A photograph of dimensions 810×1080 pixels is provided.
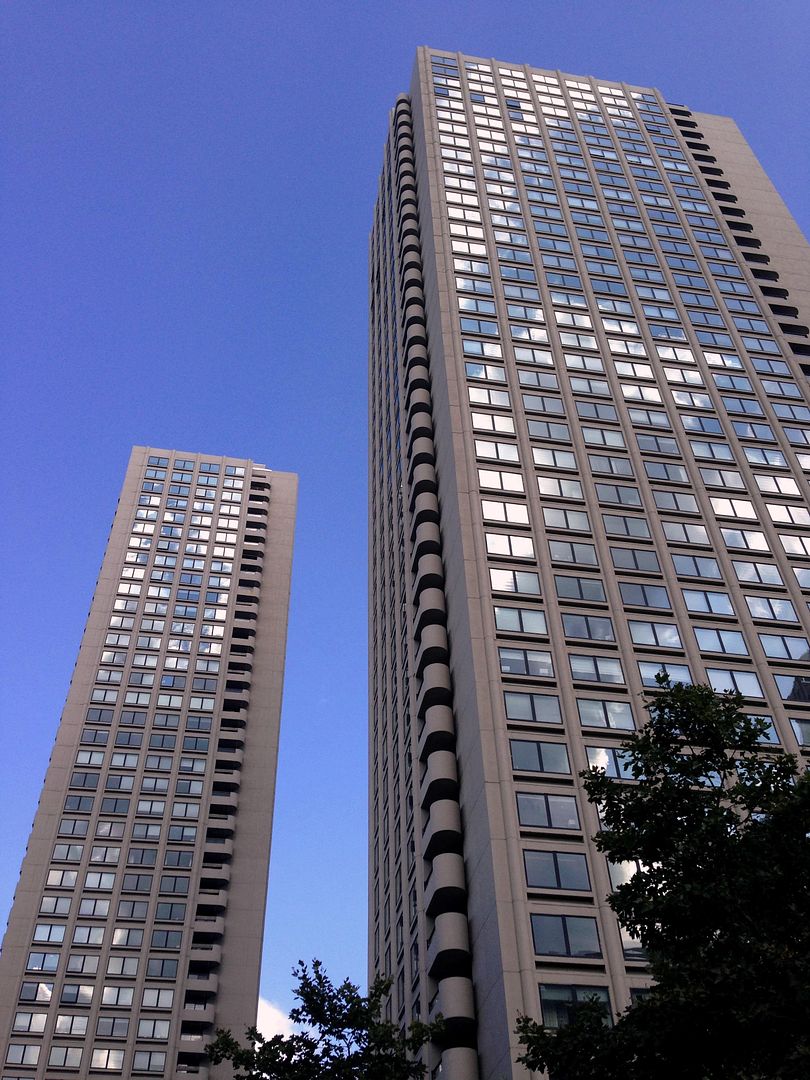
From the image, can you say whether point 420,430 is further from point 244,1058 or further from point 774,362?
point 244,1058

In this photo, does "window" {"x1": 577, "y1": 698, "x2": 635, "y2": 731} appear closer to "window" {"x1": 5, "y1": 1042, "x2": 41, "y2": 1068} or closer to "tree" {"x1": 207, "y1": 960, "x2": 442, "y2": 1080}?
"tree" {"x1": 207, "y1": 960, "x2": 442, "y2": 1080}

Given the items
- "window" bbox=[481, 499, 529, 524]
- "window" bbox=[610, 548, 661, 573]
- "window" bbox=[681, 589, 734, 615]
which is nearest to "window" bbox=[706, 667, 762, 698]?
"window" bbox=[681, 589, 734, 615]

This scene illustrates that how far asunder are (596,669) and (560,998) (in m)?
16.4

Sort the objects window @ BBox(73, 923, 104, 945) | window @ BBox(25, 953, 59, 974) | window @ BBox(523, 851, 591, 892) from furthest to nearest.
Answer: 1. window @ BBox(73, 923, 104, 945)
2. window @ BBox(25, 953, 59, 974)
3. window @ BBox(523, 851, 591, 892)

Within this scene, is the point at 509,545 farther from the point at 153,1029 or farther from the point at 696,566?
the point at 153,1029

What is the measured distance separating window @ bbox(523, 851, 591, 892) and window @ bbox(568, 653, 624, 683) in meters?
9.75

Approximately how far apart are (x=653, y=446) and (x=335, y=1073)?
144 feet

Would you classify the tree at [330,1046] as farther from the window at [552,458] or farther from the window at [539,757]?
the window at [552,458]

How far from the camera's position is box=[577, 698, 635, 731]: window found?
4725 centimetres

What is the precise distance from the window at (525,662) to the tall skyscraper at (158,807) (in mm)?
46583

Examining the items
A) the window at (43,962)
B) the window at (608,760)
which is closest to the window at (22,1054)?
the window at (43,962)

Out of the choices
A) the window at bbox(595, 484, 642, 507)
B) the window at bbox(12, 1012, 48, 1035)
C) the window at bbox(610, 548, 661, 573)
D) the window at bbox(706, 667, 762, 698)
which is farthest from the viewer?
the window at bbox(12, 1012, 48, 1035)

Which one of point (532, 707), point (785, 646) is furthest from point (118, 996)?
point (785, 646)

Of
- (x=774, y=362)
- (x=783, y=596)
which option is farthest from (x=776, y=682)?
(x=774, y=362)
